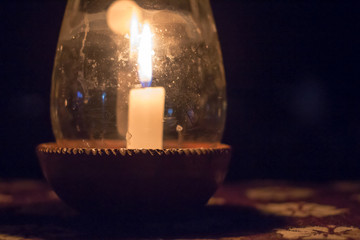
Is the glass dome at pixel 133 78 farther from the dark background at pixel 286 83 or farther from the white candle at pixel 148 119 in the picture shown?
the dark background at pixel 286 83

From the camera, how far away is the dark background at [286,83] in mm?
1218

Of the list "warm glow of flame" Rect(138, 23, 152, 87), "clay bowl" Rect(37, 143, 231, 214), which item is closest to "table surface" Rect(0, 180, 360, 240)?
"clay bowl" Rect(37, 143, 231, 214)

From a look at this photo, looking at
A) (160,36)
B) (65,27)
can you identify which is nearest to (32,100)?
(65,27)

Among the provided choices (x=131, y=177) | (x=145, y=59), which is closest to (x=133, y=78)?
(x=145, y=59)

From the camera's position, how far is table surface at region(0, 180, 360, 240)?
0.55 metres

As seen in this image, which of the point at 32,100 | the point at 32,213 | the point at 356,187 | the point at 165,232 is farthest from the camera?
the point at 32,100

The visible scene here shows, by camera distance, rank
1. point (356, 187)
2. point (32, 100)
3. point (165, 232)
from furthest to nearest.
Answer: point (32, 100) < point (356, 187) < point (165, 232)

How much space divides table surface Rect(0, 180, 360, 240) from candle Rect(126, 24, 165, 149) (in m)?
0.10

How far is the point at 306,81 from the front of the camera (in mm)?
1225

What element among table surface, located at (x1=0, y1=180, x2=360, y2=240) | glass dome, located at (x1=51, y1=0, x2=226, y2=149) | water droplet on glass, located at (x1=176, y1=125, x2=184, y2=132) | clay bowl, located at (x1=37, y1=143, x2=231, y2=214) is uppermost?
glass dome, located at (x1=51, y1=0, x2=226, y2=149)

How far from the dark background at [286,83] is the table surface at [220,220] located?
318 millimetres

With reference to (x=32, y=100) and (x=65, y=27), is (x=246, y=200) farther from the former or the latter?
(x=32, y=100)

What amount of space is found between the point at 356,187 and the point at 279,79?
382 mm

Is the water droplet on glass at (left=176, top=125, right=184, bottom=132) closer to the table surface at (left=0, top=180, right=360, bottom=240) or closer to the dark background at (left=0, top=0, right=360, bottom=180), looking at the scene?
the table surface at (left=0, top=180, right=360, bottom=240)
